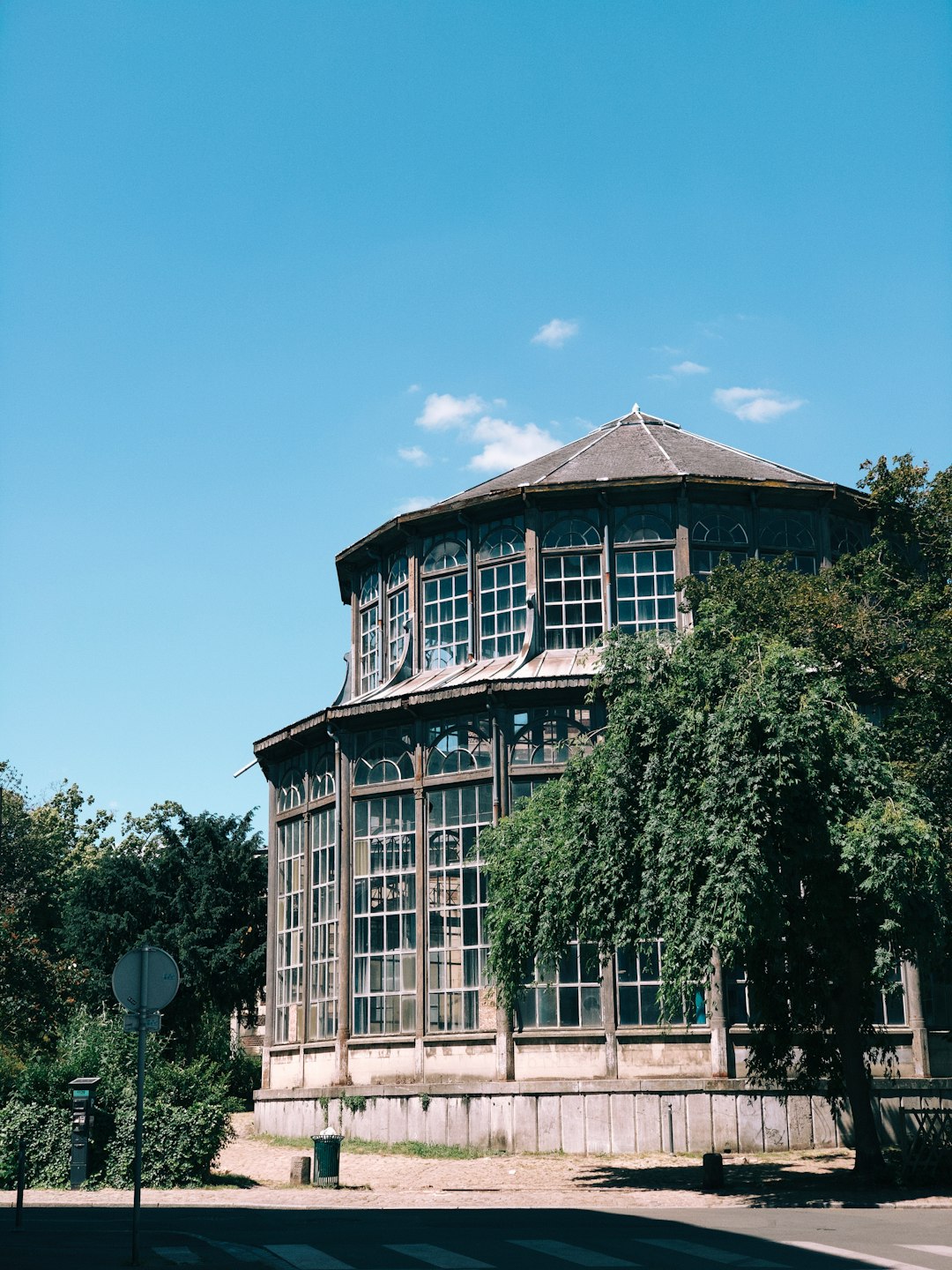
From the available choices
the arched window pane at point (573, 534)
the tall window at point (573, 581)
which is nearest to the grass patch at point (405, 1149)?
the tall window at point (573, 581)

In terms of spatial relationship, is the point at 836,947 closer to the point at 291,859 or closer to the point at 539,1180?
the point at 539,1180

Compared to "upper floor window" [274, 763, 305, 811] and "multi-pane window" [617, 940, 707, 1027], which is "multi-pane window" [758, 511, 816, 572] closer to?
"multi-pane window" [617, 940, 707, 1027]

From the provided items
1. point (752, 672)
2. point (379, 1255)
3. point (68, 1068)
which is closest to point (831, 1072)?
point (752, 672)

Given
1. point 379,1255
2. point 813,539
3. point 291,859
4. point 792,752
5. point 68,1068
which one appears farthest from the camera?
point 291,859

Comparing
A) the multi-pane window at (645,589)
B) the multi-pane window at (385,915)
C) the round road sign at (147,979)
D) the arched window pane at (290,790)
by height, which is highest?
the multi-pane window at (645,589)

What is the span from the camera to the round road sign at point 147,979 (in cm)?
1342

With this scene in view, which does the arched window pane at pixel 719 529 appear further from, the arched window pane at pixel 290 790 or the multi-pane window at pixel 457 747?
the arched window pane at pixel 290 790

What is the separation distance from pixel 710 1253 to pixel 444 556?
2425 cm

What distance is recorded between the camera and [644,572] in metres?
33.9

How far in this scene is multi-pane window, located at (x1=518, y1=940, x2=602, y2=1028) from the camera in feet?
97.2

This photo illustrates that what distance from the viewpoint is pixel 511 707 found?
104 feet

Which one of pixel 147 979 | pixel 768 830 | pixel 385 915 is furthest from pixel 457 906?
pixel 147 979

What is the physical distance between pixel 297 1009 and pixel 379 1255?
22.1 metres

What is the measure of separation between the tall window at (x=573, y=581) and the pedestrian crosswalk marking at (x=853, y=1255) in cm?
2047
